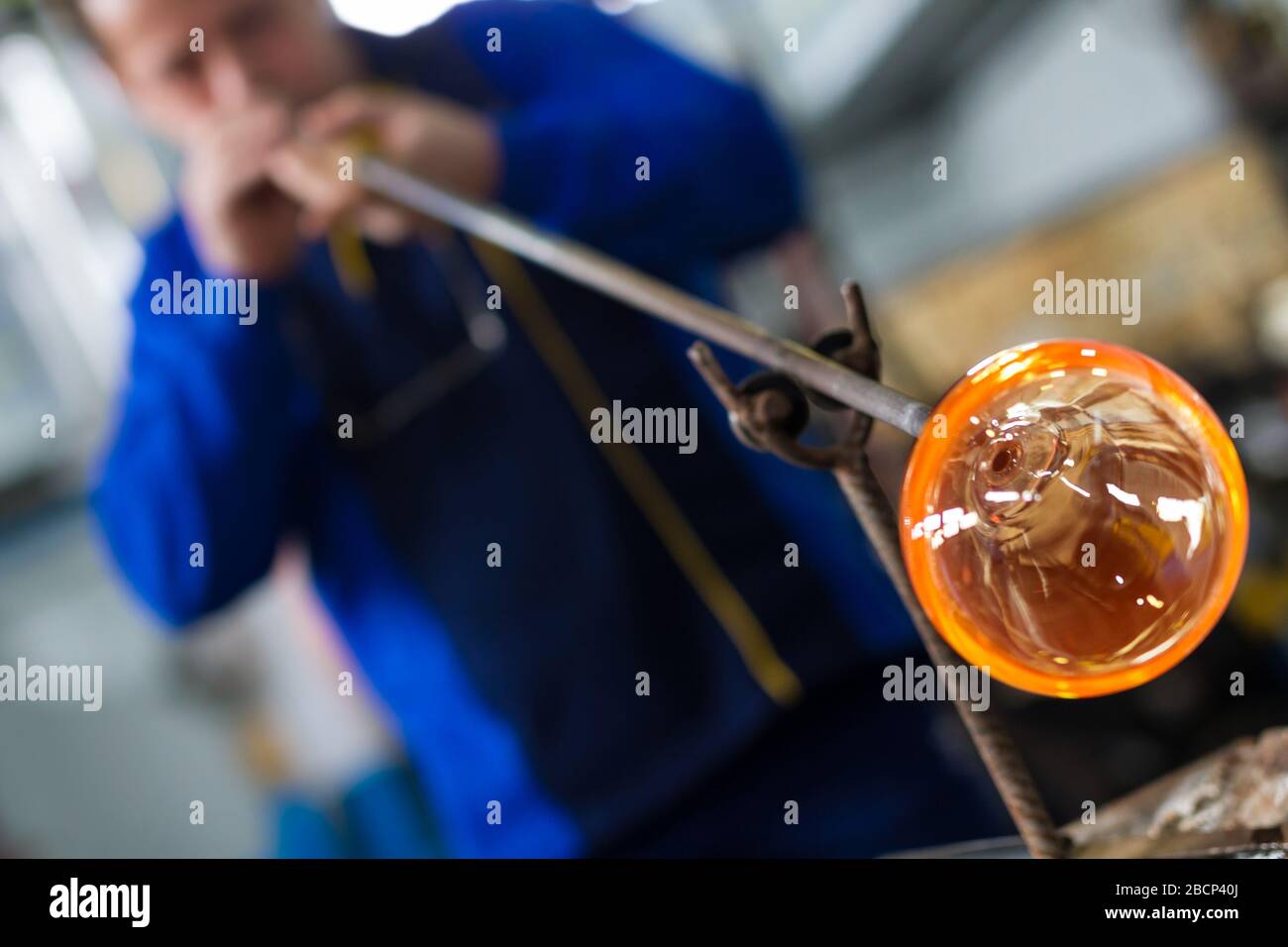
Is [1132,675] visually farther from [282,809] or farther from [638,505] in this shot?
[282,809]

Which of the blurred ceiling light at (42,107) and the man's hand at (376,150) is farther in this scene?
the blurred ceiling light at (42,107)

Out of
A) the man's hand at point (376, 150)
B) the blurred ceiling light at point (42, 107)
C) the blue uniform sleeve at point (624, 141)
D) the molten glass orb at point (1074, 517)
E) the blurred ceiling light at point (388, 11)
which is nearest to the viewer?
the molten glass orb at point (1074, 517)

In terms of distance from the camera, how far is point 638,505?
0.75 metres

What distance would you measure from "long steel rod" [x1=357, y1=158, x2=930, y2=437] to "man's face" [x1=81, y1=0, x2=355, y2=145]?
30 cm

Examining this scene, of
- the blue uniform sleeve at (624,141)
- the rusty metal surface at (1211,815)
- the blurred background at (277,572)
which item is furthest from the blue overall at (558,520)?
the blurred background at (277,572)

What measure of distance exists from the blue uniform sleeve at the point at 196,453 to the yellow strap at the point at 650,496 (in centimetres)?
18

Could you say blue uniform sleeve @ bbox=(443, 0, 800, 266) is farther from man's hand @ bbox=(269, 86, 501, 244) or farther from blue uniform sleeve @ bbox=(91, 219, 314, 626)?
blue uniform sleeve @ bbox=(91, 219, 314, 626)

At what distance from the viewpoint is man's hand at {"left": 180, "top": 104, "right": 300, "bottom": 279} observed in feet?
2.20

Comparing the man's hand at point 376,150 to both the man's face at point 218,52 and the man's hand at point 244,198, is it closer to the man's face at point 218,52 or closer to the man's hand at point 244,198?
the man's hand at point 244,198

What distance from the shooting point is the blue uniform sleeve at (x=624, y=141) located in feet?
2.38

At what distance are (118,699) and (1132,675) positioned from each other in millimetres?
2111

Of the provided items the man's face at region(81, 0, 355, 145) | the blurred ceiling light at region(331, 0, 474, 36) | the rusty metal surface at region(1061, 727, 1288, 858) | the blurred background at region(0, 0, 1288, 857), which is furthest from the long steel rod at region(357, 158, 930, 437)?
the blurred background at region(0, 0, 1288, 857)

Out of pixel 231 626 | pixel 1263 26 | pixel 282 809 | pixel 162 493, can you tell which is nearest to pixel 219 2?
pixel 162 493

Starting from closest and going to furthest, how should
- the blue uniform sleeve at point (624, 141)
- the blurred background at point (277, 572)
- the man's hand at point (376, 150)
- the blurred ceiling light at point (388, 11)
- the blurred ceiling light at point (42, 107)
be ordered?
the man's hand at point (376, 150) → the blue uniform sleeve at point (624, 141) → the blurred ceiling light at point (388, 11) → the blurred background at point (277, 572) → the blurred ceiling light at point (42, 107)
